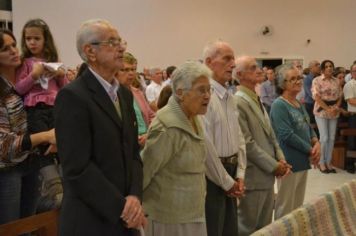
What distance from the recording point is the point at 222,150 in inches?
101

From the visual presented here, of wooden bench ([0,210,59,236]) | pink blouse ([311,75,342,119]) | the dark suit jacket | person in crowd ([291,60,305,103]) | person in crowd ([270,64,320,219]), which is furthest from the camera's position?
pink blouse ([311,75,342,119])

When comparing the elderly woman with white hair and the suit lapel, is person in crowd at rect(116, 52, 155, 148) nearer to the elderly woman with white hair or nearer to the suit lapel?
the elderly woman with white hair

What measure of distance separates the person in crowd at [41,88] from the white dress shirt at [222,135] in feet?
2.89

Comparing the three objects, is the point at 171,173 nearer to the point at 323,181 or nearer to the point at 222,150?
the point at 222,150

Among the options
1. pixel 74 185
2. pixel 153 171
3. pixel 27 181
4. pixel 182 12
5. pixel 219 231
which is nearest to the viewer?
pixel 74 185

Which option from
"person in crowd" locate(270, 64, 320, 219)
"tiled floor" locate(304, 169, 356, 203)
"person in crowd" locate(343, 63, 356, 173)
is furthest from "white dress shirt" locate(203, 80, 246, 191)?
"person in crowd" locate(343, 63, 356, 173)

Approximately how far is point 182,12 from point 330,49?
451cm

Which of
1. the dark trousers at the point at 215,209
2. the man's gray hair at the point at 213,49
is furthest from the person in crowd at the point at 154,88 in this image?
the dark trousers at the point at 215,209

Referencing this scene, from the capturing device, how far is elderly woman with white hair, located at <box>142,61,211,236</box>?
201cm

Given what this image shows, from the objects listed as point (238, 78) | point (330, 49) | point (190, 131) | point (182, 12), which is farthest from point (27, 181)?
point (330, 49)

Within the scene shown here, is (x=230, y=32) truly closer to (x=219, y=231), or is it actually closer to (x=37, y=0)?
(x=37, y=0)

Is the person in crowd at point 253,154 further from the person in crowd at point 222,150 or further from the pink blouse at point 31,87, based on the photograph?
the pink blouse at point 31,87

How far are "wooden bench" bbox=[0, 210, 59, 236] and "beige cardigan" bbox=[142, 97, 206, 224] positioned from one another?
463 millimetres

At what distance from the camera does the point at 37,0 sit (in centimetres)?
1031
